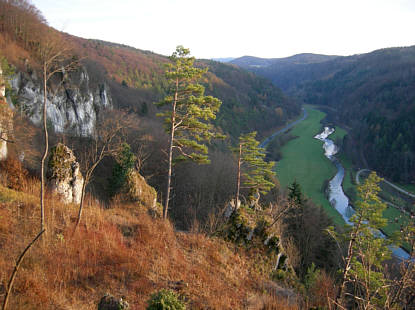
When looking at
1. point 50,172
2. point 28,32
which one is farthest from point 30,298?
point 28,32

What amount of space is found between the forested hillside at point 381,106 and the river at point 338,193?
7.50 meters

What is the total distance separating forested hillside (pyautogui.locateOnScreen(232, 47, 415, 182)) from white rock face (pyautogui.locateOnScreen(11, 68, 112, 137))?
6421cm

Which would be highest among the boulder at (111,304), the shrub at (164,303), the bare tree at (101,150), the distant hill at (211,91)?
the distant hill at (211,91)

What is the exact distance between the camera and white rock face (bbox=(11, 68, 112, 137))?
1067 inches

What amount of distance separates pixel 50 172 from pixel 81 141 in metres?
23.1

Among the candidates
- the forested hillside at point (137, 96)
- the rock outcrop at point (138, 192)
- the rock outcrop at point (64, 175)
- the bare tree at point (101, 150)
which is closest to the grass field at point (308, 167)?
the forested hillside at point (137, 96)

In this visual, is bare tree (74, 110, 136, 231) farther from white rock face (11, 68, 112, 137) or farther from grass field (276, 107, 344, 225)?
grass field (276, 107, 344, 225)

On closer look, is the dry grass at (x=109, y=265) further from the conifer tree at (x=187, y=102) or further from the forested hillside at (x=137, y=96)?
the conifer tree at (x=187, y=102)

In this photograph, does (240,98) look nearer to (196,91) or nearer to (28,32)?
(28,32)

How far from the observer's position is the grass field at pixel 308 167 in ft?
156

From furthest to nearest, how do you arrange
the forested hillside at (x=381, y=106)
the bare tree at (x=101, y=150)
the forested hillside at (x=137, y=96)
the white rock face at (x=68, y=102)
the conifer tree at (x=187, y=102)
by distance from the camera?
the forested hillside at (x=381, y=106)
the forested hillside at (x=137, y=96)
the white rock face at (x=68, y=102)
the conifer tree at (x=187, y=102)
the bare tree at (x=101, y=150)

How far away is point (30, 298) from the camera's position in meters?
3.78

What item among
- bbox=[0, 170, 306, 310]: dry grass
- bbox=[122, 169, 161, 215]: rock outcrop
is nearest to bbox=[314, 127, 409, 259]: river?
bbox=[122, 169, 161, 215]: rock outcrop

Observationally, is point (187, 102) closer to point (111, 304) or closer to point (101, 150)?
point (101, 150)
